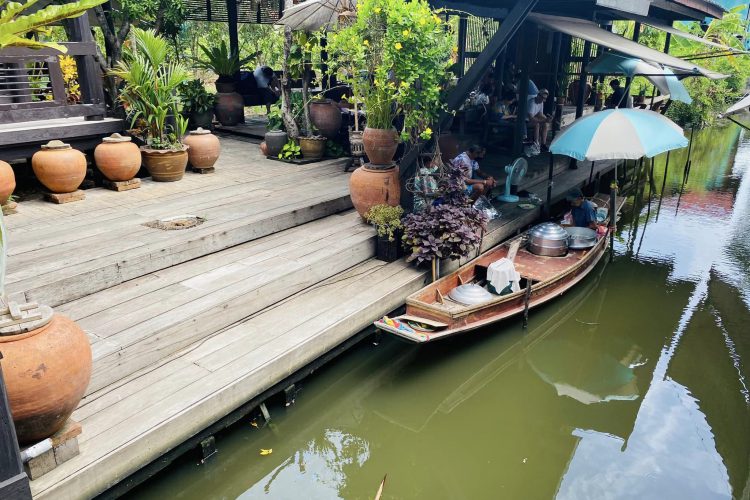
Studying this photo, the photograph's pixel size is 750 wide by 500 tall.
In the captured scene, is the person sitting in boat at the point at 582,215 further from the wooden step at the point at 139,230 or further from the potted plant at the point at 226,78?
the potted plant at the point at 226,78

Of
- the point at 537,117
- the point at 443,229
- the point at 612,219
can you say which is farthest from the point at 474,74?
the point at 537,117

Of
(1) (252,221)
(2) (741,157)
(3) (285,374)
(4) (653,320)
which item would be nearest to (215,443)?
(3) (285,374)

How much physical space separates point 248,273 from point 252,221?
884mm

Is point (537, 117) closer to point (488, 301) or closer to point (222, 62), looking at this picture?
point (222, 62)

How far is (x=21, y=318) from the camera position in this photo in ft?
8.65

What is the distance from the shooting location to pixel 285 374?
404 centimetres

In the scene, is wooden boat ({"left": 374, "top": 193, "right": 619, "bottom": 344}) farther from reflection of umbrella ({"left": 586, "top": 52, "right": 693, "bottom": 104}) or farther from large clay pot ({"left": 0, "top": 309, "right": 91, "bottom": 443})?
reflection of umbrella ({"left": 586, "top": 52, "right": 693, "bottom": 104})

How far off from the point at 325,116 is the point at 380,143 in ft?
9.60

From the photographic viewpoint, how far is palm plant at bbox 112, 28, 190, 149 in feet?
21.8

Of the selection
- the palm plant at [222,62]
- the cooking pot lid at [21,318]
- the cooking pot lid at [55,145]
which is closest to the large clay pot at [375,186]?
the cooking pot lid at [55,145]

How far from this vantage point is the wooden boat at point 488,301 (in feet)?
15.4

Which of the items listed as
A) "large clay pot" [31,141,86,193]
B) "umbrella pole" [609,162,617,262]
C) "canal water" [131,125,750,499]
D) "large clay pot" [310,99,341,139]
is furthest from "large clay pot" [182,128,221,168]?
"umbrella pole" [609,162,617,262]

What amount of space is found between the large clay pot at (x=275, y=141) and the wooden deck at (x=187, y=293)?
1.78m

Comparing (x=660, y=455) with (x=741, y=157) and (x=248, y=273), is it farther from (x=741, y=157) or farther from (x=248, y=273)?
(x=741, y=157)
